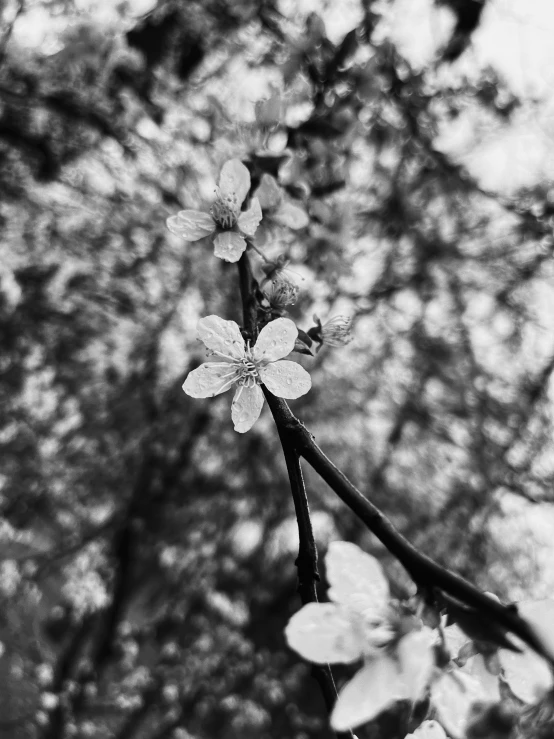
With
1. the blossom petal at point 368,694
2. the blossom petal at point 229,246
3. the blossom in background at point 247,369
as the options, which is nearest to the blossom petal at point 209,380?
the blossom in background at point 247,369

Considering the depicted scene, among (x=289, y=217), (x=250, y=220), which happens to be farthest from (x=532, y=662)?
(x=289, y=217)

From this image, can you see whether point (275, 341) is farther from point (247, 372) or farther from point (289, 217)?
point (289, 217)

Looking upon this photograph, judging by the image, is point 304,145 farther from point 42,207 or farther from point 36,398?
point 36,398

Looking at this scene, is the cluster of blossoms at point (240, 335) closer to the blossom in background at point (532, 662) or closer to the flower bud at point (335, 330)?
the flower bud at point (335, 330)

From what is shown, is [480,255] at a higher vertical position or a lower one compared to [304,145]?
lower

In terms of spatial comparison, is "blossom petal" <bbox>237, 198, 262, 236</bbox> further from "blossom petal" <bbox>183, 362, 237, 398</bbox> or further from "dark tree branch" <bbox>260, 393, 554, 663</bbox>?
"dark tree branch" <bbox>260, 393, 554, 663</bbox>

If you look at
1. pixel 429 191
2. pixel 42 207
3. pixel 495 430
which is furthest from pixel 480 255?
pixel 42 207

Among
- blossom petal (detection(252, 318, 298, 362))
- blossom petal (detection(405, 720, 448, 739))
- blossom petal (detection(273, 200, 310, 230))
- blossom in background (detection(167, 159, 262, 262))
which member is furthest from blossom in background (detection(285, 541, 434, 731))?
blossom petal (detection(273, 200, 310, 230))
